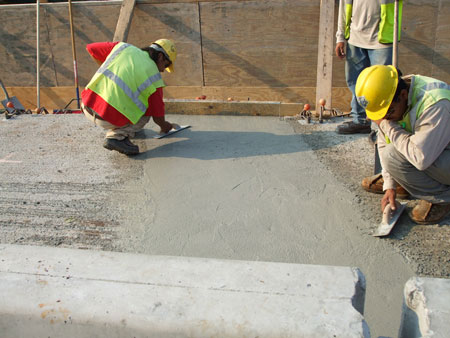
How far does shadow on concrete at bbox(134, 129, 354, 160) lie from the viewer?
12.5 ft

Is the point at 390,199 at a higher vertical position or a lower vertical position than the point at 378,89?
lower

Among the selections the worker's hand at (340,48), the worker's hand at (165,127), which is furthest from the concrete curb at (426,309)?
the worker's hand at (340,48)

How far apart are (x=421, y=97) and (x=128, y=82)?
233 cm

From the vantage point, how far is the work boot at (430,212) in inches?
101

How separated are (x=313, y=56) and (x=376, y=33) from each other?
86.1 inches

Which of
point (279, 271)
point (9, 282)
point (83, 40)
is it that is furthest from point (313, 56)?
point (9, 282)

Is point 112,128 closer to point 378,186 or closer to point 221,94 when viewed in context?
point 378,186

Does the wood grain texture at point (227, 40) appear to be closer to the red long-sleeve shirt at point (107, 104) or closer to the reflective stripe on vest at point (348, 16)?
the reflective stripe on vest at point (348, 16)

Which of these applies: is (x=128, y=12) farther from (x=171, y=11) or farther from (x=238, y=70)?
(x=238, y=70)

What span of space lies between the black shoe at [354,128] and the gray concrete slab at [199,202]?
50 cm

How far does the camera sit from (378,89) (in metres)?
2.36

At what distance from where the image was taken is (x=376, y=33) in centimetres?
381

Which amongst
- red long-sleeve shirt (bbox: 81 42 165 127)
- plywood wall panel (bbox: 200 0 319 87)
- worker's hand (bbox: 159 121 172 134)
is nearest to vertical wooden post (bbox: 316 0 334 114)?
plywood wall panel (bbox: 200 0 319 87)

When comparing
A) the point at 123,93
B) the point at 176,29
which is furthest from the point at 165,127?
the point at 176,29
